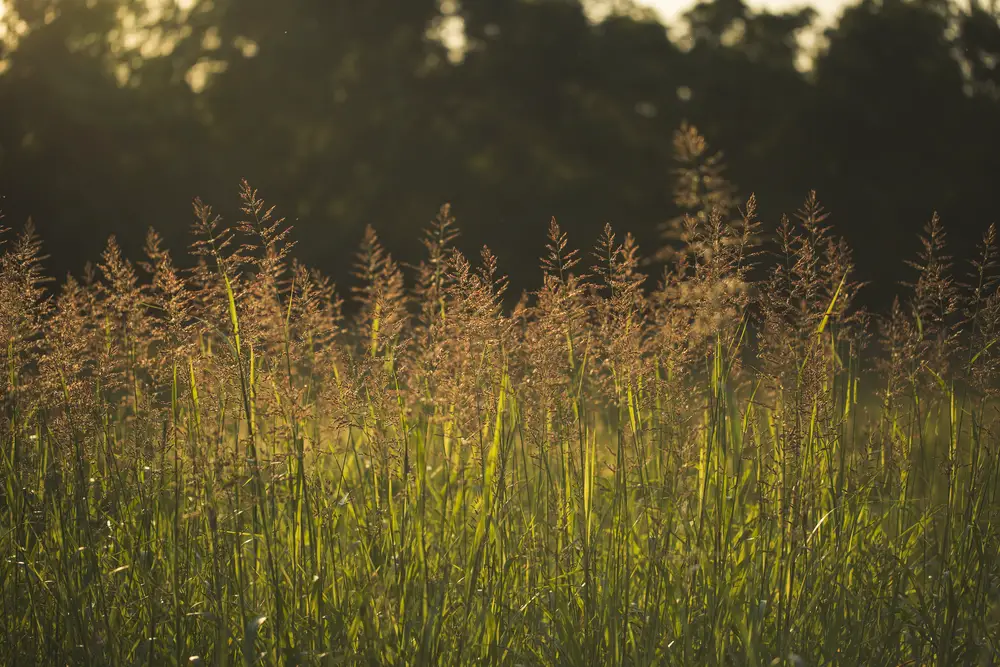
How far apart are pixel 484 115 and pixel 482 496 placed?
57.6 ft

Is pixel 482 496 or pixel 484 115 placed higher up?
pixel 484 115

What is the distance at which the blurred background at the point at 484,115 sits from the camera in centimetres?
1886

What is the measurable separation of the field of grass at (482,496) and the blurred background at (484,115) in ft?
50.3

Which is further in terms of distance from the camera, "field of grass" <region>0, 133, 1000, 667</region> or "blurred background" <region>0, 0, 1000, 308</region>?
"blurred background" <region>0, 0, 1000, 308</region>

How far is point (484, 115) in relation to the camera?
2022 cm

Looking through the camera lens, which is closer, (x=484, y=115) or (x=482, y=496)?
(x=482, y=496)

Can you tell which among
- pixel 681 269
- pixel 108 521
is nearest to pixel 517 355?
pixel 681 269

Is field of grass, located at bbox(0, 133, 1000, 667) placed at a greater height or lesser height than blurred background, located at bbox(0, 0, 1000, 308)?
lesser

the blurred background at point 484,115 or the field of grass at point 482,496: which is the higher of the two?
the blurred background at point 484,115

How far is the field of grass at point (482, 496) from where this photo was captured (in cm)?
303

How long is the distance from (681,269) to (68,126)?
19818 millimetres

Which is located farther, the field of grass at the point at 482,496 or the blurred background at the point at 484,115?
the blurred background at the point at 484,115

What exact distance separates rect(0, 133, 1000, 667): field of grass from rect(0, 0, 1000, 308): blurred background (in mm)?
15333

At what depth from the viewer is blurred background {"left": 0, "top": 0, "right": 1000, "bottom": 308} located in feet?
61.9
